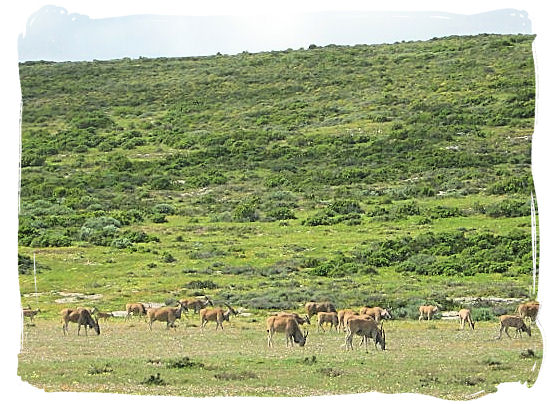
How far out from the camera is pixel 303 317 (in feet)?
63.6

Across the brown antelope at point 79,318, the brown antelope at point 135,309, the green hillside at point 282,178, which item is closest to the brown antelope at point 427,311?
the green hillside at point 282,178

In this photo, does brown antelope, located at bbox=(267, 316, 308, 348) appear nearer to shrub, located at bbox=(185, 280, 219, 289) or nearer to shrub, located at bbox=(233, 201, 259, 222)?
shrub, located at bbox=(185, 280, 219, 289)

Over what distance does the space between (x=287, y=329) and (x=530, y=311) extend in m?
4.59

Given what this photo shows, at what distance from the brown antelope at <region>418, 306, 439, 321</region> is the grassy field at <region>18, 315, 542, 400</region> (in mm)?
2056

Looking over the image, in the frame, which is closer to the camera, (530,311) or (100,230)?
(530,311)

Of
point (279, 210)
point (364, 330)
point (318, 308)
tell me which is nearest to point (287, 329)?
point (364, 330)

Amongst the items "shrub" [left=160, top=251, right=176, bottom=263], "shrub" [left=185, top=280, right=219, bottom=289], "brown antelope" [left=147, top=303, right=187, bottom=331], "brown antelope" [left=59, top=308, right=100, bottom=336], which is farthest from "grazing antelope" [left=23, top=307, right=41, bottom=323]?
"shrub" [left=160, top=251, right=176, bottom=263]

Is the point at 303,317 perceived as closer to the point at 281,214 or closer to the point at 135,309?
the point at 135,309

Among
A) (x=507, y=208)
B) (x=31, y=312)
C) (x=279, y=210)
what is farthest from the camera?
(x=279, y=210)

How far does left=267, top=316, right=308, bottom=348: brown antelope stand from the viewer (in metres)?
16.8

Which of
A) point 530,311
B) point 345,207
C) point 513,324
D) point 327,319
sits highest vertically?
point 345,207

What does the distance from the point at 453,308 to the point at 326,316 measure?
3.93 metres

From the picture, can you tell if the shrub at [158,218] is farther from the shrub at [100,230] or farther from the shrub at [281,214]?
the shrub at [281,214]

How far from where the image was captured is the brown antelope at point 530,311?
14654 mm
